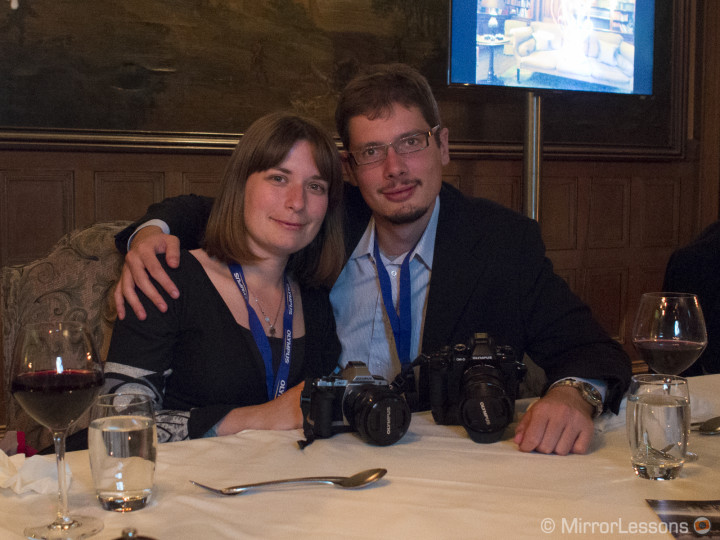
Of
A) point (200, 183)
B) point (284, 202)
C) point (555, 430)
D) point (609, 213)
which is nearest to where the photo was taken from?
point (555, 430)

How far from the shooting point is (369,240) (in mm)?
2096

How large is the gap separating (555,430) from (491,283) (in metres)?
0.79

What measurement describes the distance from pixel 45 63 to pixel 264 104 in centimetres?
102

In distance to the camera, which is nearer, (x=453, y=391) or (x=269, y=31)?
(x=453, y=391)

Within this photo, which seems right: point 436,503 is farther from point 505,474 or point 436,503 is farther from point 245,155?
point 245,155

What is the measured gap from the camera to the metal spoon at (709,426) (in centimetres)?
125

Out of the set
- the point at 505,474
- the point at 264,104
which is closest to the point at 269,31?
the point at 264,104

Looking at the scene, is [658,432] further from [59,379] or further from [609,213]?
[609,213]

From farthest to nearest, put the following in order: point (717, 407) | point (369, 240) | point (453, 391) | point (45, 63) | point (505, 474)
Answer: point (45, 63) → point (369, 240) → point (717, 407) → point (453, 391) → point (505, 474)

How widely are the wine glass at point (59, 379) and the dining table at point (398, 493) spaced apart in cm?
8

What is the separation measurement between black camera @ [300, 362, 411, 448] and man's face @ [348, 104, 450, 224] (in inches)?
30.4

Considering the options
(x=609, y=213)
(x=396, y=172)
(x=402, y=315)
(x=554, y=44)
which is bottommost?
(x=402, y=315)

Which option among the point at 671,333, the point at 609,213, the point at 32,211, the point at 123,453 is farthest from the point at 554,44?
the point at 123,453

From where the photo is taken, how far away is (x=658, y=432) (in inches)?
41.6
